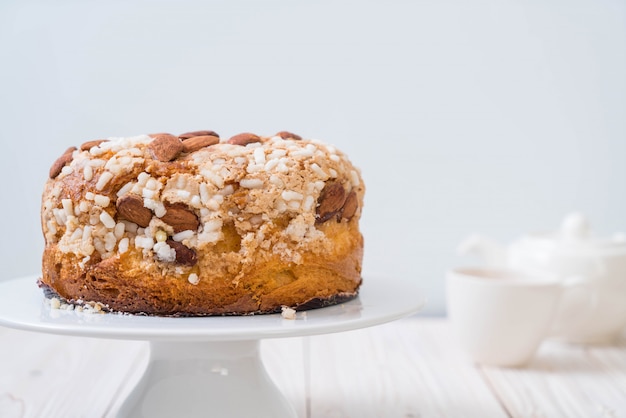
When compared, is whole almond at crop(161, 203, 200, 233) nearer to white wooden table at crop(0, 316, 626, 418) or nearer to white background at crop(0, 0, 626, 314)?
white wooden table at crop(0, 316, 626, 418)

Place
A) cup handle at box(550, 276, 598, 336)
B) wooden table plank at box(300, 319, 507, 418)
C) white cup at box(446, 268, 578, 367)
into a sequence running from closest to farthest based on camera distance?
wooden table plank at box(300, 319, 507, 418) → white cup at box(446, 268, 578, 367) → cup handle at box(550, 276, 598, 336)

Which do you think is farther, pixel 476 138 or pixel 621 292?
pixel 476 138

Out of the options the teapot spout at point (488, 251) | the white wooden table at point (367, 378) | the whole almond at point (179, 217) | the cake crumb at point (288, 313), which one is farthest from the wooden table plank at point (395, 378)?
the whole almond at point (179, 217)

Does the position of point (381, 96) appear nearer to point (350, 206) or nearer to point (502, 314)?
point (502, 314)

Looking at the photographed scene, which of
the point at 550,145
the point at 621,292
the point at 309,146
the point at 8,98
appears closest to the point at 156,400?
the point at 309,146

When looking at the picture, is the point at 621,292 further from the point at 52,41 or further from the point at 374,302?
the point at 52,41

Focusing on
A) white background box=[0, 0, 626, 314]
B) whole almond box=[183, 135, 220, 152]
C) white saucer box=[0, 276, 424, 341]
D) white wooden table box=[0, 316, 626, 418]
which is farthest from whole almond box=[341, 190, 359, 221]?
white background box=[0, 0, 626, 314]

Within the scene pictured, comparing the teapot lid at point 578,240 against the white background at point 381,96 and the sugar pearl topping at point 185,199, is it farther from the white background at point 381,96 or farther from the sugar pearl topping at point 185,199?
the sugar pearl topping at point 185,199

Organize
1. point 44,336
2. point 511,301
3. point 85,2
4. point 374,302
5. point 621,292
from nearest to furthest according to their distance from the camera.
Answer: point 374,302 → point 511,301 → point 621,292 → point 44,336 → point 85,2
